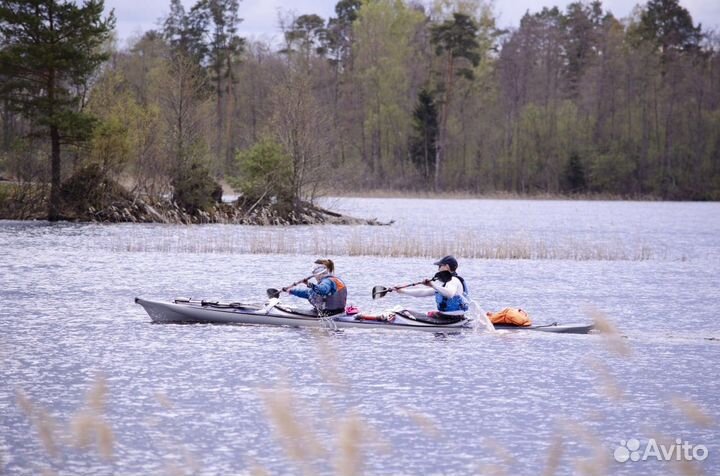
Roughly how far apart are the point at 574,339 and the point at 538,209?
51248mm

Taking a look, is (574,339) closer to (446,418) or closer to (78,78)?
(446,418)

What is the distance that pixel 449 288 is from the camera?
1720 cm

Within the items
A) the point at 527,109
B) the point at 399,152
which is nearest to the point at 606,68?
the point at 527,109

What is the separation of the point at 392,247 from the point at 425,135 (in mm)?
45879

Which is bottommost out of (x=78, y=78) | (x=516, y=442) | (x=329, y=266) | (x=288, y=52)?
(x=516, y=442)

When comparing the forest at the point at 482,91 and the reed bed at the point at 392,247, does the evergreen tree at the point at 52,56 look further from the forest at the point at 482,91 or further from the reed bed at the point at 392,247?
the forest at the point at 482,91

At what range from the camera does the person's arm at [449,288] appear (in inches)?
672

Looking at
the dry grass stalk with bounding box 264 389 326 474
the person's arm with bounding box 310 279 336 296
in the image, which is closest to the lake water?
the dry grass stalk with bounding box 264 389 326 474

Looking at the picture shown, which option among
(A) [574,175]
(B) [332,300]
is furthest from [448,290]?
(A) [574,175]

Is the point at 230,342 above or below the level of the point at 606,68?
below

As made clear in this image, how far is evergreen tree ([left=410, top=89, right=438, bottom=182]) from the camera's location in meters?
74.5

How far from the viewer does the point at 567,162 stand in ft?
251

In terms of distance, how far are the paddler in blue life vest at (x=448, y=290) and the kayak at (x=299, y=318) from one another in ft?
0.53

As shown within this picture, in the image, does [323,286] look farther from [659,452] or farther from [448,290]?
[659,452]
